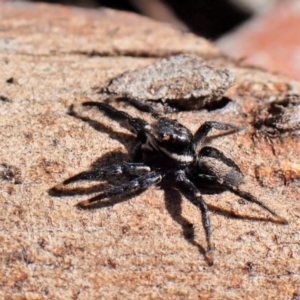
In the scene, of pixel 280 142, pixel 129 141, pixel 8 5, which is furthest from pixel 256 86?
pixel 8 5

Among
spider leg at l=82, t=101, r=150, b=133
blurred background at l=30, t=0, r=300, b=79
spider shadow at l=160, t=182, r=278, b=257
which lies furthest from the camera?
blurred background at l=30, t=0, r=300, b=79

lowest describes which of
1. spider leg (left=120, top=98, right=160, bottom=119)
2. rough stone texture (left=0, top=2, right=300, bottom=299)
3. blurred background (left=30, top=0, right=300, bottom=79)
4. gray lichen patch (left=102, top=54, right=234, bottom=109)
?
rough stone texture (left=0, top=2, right=300, bottom=299)

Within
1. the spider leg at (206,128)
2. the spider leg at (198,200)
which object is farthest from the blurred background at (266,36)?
the spider leg at (198,200)

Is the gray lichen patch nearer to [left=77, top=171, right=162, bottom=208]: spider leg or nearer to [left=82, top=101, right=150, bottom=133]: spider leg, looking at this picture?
[left=82, top=101, right=150, bottom=133]: spider leg

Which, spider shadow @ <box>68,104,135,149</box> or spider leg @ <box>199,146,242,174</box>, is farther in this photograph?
spider shadow @ <box>68,104,135,149</box>

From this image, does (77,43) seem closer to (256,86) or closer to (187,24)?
(256,86)

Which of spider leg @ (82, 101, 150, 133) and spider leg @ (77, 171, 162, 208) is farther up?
spider leg @ (82, 101, 150, 133)

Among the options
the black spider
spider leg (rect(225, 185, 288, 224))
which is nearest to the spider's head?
the black spider

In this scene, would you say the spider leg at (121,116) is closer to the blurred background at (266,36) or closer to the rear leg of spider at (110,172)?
the rear leg of spider at (110,172)
